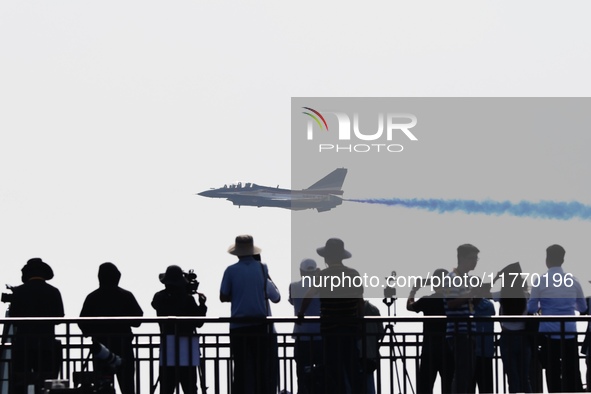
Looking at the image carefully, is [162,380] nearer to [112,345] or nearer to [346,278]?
[112,345]

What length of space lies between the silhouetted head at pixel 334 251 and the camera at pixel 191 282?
68.3 inches

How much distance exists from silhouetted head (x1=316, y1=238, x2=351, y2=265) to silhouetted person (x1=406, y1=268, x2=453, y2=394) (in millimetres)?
1082

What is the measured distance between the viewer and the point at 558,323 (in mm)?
19469

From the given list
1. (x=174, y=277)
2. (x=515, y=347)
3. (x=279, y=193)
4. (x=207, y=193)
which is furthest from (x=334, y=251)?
(x=279, y=193)

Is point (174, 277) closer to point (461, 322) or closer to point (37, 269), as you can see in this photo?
point (37, 269)

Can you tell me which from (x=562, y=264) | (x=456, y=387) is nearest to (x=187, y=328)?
(x=456, y=387)

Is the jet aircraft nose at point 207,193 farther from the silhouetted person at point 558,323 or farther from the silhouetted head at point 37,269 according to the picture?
the silhouetted person at point 558,323

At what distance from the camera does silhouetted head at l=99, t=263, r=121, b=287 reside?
1927cm

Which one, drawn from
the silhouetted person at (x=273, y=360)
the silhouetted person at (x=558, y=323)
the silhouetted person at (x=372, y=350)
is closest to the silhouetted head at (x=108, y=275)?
the silhouetted person at (x=273, y=360)

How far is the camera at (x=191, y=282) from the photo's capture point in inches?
776

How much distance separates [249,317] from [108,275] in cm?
168

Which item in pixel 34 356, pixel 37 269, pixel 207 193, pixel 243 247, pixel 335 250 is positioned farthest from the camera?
pixel 207 193

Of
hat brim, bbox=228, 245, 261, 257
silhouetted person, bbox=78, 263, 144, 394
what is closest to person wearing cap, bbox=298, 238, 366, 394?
hat brim, bbox=228, 245, 261, 257

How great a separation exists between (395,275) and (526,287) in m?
2.52
